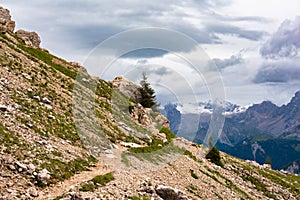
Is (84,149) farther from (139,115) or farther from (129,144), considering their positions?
(139,115)

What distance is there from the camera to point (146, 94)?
77062 millimetres

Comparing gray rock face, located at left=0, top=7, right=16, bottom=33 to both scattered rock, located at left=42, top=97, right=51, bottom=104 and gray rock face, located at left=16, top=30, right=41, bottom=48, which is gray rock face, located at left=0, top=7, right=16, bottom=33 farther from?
scattered rock, located at left=42, top=97, right=51, bottom=104

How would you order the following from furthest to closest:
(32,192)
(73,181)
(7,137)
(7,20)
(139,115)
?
(7,20), (139,115), (7,137), (73,181), (32,192)

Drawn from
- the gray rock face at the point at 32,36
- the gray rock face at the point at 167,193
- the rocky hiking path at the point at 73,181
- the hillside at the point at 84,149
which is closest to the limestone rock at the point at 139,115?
the hillside at the point at 84,149

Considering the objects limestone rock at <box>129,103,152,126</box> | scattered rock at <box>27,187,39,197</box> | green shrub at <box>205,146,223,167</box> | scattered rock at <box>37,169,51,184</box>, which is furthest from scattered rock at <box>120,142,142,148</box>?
green shrub at <box>205,146,223,167</box>

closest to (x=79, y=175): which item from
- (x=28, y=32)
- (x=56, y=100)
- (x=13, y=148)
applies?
(x=13, y=148)

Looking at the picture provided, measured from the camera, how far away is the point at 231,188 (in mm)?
53125

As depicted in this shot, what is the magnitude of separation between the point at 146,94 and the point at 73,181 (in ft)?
162

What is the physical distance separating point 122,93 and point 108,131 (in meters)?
27.5

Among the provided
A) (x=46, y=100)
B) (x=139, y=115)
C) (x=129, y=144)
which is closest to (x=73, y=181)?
(x=46, y=100)

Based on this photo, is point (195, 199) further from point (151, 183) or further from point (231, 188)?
point (231, 188)

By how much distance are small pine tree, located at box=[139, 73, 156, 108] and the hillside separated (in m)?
7.14

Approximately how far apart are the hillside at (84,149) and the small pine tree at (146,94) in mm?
7135

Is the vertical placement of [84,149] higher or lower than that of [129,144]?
lower
